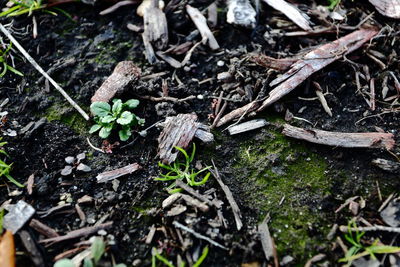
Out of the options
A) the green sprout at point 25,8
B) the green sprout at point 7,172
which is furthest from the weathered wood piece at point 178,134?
the green sprout at point 25,8

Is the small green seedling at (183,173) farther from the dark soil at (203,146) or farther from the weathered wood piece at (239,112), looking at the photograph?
the weathered wood piece at (239,112)

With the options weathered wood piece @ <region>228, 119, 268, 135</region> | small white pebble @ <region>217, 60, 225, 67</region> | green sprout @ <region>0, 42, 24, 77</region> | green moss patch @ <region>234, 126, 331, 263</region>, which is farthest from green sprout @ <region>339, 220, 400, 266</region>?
green sprout @ <region>0, 42, 24, 77</region>

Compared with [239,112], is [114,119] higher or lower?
higher

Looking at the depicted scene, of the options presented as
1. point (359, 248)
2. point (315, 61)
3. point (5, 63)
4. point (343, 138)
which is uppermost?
point (5, 63)

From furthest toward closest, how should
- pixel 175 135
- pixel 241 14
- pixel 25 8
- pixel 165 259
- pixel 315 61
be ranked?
1. pixel 25 8
2. pixel 241 14
3. pixel 315 61
4. pixel 175 135
5. pixel 165 259

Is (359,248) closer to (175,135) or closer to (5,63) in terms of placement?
(175,135)

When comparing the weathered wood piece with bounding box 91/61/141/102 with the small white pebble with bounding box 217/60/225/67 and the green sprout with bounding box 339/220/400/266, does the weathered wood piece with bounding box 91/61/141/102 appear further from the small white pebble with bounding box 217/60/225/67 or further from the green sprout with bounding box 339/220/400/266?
the green sprout with bounding box 339/220/400/266

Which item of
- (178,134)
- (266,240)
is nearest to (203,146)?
(178,134)

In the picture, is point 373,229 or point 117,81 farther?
point 117,81
